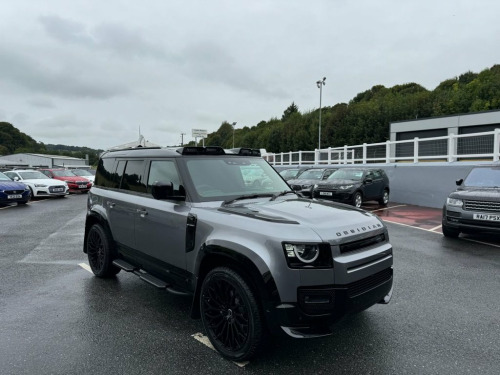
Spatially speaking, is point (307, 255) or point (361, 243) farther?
point (361, 243)

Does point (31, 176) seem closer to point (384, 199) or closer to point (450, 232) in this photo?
point (384, 199)

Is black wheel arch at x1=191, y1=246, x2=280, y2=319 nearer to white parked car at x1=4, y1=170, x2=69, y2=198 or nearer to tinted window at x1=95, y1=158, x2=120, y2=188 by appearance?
tinted window at x1=95, y1=158, x2=120, y2=188

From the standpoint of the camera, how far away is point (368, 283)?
2.99 meters

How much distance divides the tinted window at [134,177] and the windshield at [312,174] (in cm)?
1163

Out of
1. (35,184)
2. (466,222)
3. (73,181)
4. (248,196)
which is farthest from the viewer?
(73,181)

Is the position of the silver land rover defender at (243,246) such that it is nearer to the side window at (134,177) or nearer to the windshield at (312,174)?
the side window at (134,177)

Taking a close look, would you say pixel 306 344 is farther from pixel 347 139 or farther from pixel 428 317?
pixel 347 139

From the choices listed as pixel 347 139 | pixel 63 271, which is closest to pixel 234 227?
pixel 63 271

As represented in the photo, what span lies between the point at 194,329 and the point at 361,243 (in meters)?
1.89

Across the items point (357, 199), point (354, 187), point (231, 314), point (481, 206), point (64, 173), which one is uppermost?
point (64, 173)

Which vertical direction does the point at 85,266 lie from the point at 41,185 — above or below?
below

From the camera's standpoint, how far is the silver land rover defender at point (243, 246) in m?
2.71

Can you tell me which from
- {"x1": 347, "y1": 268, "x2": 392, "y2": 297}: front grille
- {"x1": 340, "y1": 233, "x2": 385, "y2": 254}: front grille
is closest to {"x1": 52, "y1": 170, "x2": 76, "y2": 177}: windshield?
{"x1": 340, "y1": 233, "x2": 385, "y2": 254}: front grille

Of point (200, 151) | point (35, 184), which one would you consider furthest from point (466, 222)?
point (35, 184)
